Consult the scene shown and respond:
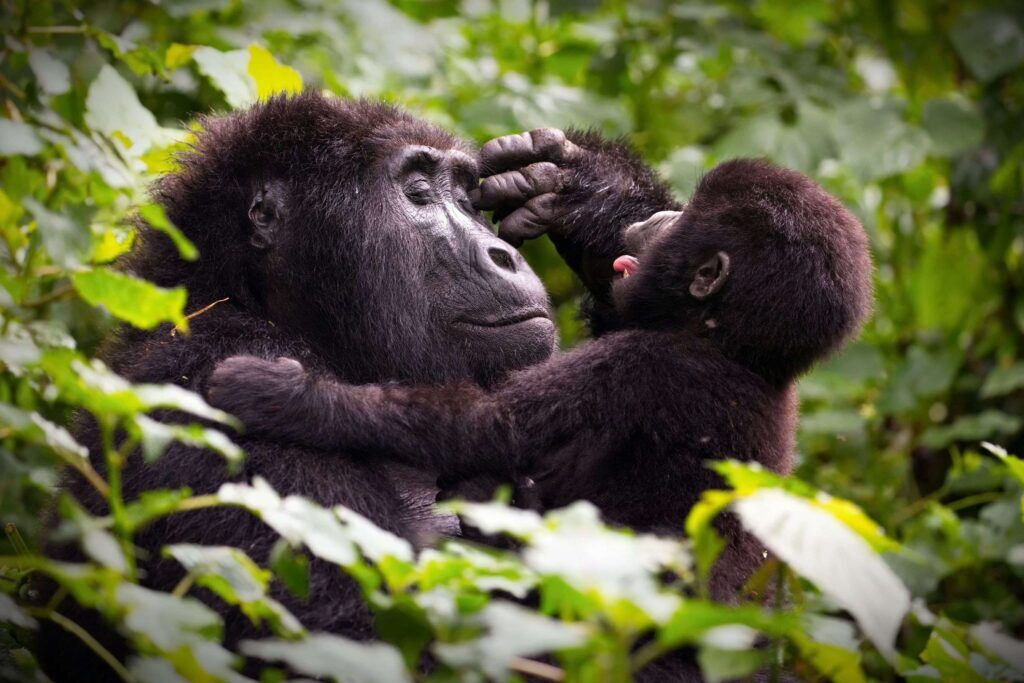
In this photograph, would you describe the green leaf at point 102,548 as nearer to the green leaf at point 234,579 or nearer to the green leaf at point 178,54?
the green leaf at point 234,579

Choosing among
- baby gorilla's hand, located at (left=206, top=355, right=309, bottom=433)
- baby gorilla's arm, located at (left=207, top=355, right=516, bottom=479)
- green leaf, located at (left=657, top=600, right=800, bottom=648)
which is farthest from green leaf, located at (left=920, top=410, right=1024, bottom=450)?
green leaf, located at (left=657, top=600, right=800, bottom=648)

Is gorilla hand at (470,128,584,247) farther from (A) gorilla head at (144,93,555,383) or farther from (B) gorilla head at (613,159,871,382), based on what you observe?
(B) gorilla head at (613,159,871,382)

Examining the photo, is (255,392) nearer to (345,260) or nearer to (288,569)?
(345,260)

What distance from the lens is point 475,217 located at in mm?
3480

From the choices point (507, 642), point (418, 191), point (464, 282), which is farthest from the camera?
point (418, 191)

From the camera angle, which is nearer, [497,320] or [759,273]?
[759,273]

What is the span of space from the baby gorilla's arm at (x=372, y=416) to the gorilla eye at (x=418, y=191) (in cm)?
60

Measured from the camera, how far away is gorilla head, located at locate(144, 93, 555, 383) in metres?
3.19

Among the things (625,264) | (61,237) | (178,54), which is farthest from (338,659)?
(178,54)

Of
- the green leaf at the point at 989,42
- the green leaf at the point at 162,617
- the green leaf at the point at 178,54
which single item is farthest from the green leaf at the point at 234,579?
the green leaf at the point at 989,42

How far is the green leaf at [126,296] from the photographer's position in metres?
2.10

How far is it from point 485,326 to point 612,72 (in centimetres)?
309

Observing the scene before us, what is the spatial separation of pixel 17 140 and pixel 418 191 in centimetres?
122

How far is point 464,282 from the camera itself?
324 cm
